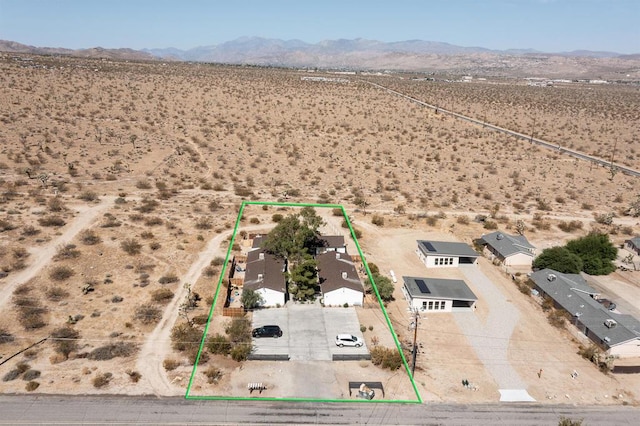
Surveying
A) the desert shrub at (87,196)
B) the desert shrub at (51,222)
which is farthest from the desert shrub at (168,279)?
the desert shrub at (87,196)

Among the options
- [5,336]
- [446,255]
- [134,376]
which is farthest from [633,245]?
[5,336]

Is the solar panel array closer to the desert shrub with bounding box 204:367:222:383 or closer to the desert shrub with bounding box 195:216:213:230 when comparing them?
the desert shrub with bounding box 204:367:222:383

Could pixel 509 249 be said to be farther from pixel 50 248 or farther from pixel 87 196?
pixel 87 196

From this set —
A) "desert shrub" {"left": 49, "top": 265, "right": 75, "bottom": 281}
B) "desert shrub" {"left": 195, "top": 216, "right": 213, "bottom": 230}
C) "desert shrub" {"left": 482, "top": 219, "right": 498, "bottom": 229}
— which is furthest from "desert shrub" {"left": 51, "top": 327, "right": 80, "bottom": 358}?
"desert shrub" {"left": 482, "top": 219, "right": 498, "bottom": 229}

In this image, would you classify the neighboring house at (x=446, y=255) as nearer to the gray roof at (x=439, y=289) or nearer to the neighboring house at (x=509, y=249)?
the neighboring house at (x=509, y=249)

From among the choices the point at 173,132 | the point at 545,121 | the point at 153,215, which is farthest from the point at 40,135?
the point at 545,121

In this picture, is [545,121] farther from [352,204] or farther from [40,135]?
[40,135]

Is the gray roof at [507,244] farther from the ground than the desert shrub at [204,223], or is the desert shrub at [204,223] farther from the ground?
the desert shrub at [204,223]
